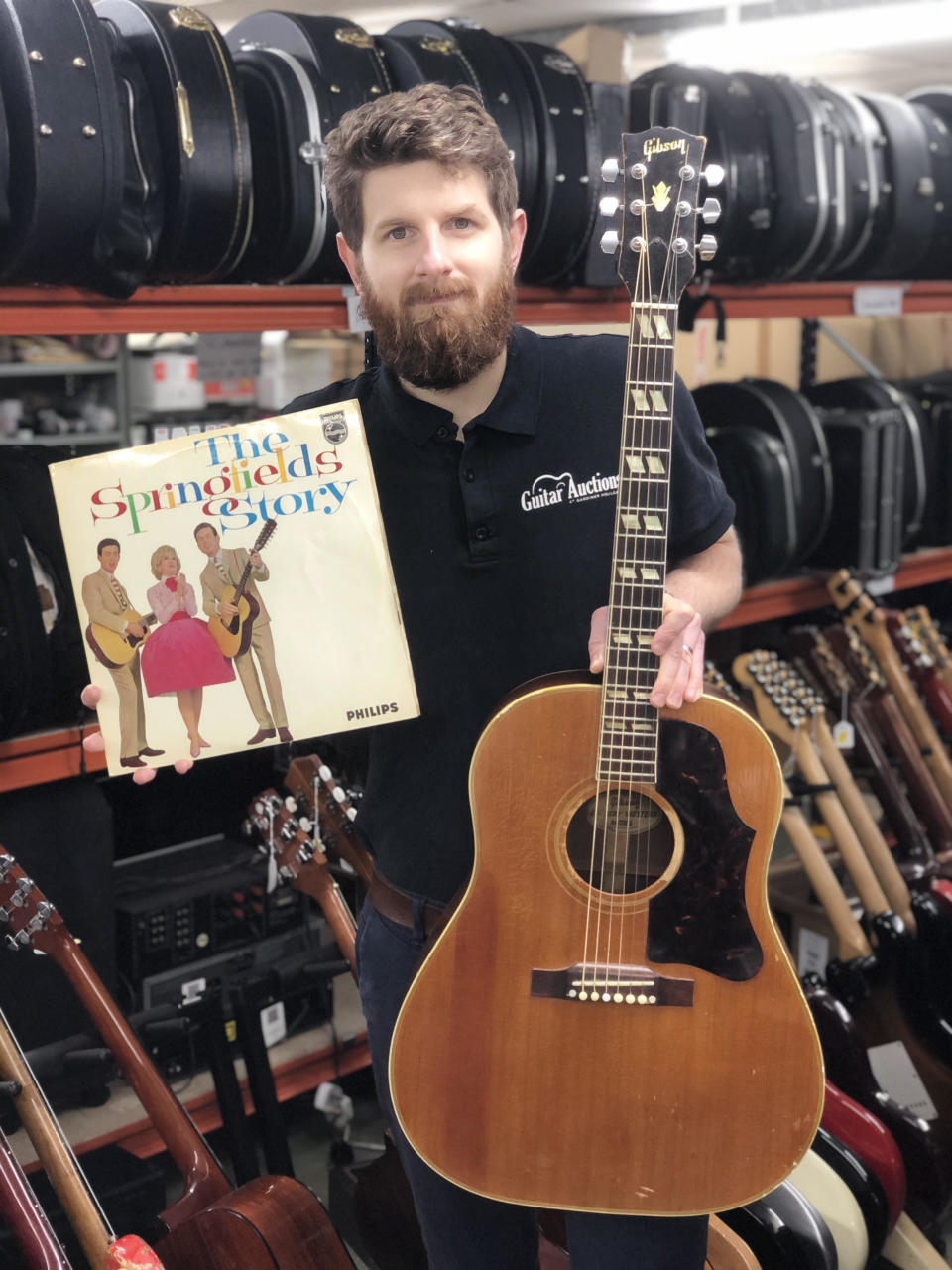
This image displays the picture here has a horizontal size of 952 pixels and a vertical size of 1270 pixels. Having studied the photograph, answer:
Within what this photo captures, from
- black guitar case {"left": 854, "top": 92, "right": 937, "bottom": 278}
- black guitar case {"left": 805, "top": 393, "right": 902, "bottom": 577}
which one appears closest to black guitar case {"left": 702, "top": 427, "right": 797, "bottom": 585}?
black guitar case {"left": 805, "top": 393, "right": 902, "bottom": 577}

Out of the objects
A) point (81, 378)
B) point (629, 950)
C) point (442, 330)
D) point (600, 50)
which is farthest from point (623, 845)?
point (81, 378)

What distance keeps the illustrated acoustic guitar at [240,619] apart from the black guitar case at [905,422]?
219 centimetres

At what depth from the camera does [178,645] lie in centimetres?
152

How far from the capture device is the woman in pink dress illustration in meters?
1.51

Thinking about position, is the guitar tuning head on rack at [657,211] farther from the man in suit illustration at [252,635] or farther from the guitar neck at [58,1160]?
the guitar neck at [58,1160]

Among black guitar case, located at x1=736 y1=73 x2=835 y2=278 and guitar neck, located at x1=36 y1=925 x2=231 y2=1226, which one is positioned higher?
black guitar case, located at x1=736 y1=73 x2=835 y2=278

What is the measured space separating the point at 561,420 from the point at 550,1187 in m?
0.88

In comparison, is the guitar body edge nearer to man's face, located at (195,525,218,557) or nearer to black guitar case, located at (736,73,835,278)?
man's face, located at (195,525,218,557)

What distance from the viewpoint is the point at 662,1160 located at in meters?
1.43

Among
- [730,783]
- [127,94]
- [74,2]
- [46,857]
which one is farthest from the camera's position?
[46,857]

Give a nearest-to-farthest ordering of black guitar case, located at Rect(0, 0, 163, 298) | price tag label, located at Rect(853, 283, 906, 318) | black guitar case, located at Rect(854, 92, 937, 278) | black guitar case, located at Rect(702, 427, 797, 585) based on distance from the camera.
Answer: black guitar case, located at Rect(0, 0, 163, 298) → black guitar case, located at Rect(702, 427, 797, 585) → black guitar case, located at Rect(854, 92, 937, 278) → price tag label, located at Rect(853, 283, 906, 318)

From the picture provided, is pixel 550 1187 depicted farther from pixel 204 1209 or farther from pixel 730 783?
pixel 204 1209

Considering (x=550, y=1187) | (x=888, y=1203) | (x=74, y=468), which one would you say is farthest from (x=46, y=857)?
(x=888, y=1203)

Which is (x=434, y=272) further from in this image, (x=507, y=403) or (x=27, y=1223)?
(x=27, y=1223)
